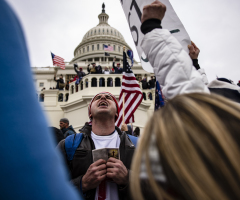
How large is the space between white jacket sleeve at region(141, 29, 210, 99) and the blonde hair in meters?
0.61

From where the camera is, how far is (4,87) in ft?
1.54

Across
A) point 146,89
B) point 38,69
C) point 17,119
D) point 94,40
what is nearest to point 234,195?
point 17,119

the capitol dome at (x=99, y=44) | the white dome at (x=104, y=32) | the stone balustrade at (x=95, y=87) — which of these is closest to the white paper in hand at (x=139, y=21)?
the stone balustrade at (x=95, y=87)

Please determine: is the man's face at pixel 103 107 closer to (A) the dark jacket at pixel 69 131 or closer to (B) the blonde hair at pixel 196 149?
(B) the blonde hair at pixel 196 149

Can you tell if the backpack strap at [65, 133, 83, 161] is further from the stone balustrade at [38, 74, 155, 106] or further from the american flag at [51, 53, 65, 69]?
the american flag at [51, 53, 65, 69]

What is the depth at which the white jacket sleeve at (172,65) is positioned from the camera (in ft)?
4.27

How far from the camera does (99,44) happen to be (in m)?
61.7

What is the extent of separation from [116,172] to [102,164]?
14cm

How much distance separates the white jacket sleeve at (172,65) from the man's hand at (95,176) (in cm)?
89

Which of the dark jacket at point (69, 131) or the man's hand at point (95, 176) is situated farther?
the dark jacket at point (69, 131)

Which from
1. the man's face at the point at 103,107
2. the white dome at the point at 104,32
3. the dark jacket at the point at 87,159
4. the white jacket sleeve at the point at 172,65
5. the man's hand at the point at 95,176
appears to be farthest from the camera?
the white dome at the point at 104,32

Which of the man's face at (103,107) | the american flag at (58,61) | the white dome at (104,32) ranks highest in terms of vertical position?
the white dome at (104,32)

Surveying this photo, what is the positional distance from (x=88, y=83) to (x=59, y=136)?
11.8 metres

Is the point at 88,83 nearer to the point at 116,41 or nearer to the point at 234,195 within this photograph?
the point at 234,195
